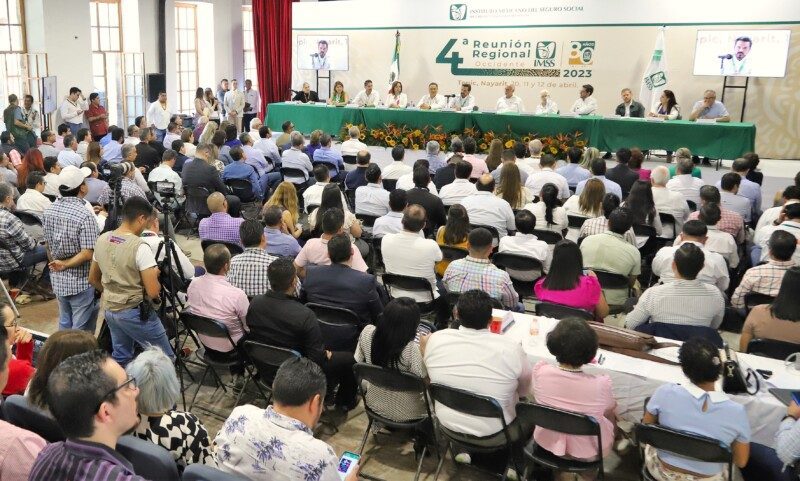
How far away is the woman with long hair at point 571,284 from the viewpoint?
4.35 meters

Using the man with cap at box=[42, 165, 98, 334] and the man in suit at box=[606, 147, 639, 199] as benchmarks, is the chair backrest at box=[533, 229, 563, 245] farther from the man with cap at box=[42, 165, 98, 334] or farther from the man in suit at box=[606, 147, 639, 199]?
the man with cap at box=[42, 165, 98, 334]

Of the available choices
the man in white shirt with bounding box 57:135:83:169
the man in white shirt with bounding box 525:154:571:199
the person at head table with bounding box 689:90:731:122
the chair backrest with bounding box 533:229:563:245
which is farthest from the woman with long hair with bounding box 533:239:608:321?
the person at head table with bounding box 689:90:731:122

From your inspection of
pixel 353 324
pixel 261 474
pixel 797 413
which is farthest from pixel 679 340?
pixel 261 474

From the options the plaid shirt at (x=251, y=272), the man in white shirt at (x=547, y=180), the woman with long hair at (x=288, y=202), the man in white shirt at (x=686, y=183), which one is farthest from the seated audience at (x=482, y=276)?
the man in white shirt at (x=686, y=183)

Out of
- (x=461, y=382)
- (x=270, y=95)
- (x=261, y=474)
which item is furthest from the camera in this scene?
(x=270, y=95)

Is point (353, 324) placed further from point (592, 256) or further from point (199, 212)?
point (199, 212)

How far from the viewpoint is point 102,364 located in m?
2.16

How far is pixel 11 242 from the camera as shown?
5.57 meters

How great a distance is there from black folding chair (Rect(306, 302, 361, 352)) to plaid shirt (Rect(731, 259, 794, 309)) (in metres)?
2.60

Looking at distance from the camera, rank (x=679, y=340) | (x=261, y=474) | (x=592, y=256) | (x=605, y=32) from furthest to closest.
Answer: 1. (x=605, y=32)
2. (x=592, y=256)
3. (x=679, y=340)
4. (x=261, y=474)

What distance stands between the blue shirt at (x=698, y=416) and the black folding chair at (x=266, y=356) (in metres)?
1.74

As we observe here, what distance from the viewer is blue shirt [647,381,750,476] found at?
288 cm

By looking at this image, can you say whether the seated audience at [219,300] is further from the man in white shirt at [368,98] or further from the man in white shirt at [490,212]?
the man in white shirt at [368,98]

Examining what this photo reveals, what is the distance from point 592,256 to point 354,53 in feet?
39.4
